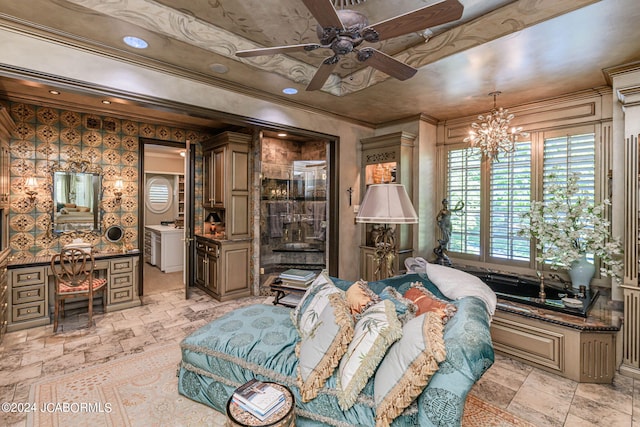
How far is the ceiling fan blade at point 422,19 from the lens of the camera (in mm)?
1497

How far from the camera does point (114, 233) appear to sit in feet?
14.8

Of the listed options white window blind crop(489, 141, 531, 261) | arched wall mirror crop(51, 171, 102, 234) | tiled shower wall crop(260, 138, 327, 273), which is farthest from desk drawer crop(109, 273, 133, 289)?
white window blind crop(489, 141, 531, 261)

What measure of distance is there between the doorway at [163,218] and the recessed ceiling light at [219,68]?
2420 mm

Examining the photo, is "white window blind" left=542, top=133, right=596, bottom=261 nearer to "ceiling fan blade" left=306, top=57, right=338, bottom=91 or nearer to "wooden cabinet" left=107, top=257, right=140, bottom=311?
"ceiling fan blade" left=306, top=57, right=338, bottom=91

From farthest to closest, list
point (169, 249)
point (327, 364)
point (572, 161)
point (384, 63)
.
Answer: point (169, 249) → point (572, 161) → point (384, 63) → point (327, 364)

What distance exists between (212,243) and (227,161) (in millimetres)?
1313

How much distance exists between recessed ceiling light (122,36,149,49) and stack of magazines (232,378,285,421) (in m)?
2.78

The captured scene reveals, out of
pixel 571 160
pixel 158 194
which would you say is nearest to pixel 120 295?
pixel 158 194

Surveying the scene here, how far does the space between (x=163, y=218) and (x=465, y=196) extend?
23.5 ft

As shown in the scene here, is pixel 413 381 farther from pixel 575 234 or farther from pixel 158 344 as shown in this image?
pixel 158 344

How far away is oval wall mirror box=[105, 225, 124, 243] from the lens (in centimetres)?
448

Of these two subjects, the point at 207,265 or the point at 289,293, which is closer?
the point at 289,293

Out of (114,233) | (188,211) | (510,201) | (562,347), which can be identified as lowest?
(562,347)

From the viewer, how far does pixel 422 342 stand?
1470mm
